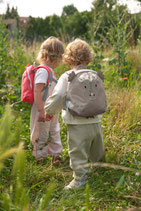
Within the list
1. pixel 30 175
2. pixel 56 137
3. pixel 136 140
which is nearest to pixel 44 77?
pixel 56 137

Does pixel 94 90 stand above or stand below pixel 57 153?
above

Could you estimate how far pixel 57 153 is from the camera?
304 centimetres

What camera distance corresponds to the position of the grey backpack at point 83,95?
2.20m

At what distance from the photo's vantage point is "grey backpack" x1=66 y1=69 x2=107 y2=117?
2201mm

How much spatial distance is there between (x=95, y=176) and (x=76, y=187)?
301mm

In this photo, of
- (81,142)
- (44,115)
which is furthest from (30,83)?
(81,142)

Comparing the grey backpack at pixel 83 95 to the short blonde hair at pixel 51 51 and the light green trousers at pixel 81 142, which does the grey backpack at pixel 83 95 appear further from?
the short blonde hair at pixel 51 51

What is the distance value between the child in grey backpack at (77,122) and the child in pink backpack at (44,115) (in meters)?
0.33

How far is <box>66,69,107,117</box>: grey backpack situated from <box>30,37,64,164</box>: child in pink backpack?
49cm

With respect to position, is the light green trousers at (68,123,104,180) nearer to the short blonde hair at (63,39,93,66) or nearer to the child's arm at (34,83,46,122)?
the child's arm at (34,83,46,122)

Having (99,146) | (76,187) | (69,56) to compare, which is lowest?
(76,187)

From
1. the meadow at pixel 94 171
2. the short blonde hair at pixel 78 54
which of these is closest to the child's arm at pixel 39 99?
the meadow at pixel 94 171

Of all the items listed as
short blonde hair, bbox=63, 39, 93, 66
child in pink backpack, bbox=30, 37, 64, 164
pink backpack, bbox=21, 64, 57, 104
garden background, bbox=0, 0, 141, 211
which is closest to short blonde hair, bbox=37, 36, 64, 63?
child in pink backpack, bbox=30, 37, 64, 164

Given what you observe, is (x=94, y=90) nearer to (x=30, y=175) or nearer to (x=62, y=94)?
(x=62, y=94)
